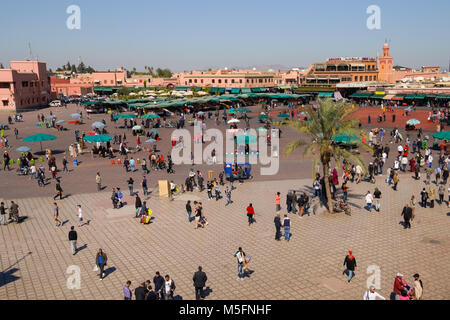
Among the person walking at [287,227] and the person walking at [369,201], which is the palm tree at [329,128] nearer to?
the person walking at [369,201]

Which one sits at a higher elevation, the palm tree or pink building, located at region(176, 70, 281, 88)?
pink building, located at region(176, 70, 281, 88)

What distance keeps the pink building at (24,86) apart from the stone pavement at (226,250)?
47.2 meters

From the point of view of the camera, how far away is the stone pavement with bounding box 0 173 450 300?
10.5 meters

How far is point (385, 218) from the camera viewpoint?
51.0 ft

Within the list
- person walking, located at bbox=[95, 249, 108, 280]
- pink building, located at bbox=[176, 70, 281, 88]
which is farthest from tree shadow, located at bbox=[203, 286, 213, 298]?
pink building, located at bbox=[176, 70, 281, 88]

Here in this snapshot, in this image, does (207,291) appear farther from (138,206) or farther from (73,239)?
(138,206)

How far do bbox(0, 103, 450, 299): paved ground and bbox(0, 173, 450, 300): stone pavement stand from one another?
0.10ft

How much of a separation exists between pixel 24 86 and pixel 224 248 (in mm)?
61068

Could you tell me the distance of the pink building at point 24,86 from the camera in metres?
57.9

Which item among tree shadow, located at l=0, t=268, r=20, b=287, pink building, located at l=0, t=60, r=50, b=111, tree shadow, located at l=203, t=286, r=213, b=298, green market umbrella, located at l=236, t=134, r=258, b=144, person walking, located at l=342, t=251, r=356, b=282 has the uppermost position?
pink building, located at l=0, t=60, r=50, b=111

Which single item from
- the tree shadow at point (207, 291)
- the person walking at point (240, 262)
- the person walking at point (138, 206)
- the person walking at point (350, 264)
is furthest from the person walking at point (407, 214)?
the person walking at point (138, 206)

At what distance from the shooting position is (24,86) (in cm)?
6309

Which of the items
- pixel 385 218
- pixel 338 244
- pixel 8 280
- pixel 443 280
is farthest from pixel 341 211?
pixel 8 280

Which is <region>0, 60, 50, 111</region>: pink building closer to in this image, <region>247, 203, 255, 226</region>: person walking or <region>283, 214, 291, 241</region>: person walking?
<region>247, 203, 255, 226</region>: person walking
